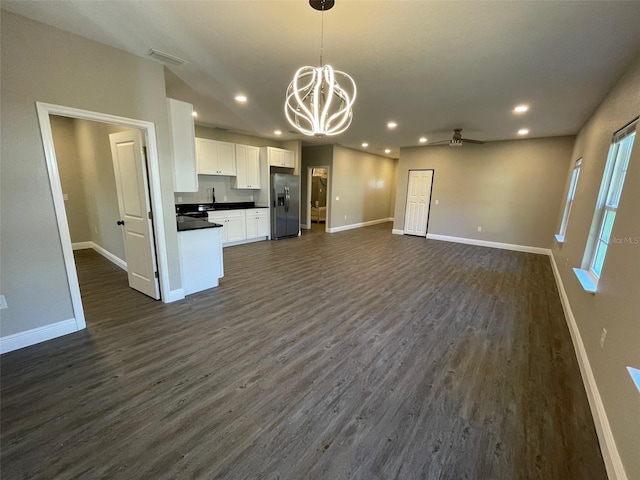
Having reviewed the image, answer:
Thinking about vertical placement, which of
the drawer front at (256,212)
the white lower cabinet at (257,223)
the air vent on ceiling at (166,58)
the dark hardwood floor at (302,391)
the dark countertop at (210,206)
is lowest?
Result: the dark hardwood floor at (302,391)

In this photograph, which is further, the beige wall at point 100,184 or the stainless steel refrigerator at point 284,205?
the stainless steel refrigerator at point 284,205

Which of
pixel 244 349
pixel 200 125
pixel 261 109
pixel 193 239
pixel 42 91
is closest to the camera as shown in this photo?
pixel 42 91

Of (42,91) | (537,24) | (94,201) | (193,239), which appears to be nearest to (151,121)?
(42,91)

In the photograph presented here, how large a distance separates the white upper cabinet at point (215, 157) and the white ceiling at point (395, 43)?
6.73 ft

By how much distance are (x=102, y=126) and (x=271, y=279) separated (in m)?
3.47

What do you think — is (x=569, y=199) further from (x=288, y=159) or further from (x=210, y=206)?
(x=210, y=206)

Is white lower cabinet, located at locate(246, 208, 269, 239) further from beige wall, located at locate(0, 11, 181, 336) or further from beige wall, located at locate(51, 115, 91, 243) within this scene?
beige wall, located at locate(0, 11, 181, 336)

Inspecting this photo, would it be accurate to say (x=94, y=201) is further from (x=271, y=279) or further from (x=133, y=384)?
(x=133, y=384)

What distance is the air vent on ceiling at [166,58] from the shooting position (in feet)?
8.48

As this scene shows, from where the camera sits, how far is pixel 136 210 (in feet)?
10.6

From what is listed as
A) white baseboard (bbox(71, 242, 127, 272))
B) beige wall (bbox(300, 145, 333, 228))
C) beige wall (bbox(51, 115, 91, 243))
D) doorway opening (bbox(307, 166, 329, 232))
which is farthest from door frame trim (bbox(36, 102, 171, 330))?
doorway opening (bbox(307, 166, 329, 232))

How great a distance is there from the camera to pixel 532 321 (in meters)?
3.00

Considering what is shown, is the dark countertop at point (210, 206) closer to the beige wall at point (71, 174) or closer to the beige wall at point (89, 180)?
the beige wall at point (89, 180)

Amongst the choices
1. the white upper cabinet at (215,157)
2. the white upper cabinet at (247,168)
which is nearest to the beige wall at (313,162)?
the white upper cabinet at (247,168)
